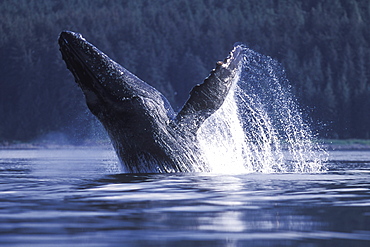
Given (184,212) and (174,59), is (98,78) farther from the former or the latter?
(174,59)

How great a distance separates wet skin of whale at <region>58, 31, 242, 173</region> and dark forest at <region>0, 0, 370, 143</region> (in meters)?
66.1

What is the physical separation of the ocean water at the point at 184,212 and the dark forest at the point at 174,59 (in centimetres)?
6822

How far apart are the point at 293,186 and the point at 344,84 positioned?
85.2 metres

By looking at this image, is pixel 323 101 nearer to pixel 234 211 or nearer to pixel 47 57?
pixel 47 57

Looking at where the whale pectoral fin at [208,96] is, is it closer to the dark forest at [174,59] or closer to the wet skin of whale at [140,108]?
the wet skin of whale at [140,108]

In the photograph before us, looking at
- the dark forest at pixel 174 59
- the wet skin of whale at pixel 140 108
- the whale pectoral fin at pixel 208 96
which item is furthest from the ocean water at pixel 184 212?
the dark forest at pixel 174 59

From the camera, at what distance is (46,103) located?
9600 centimetres

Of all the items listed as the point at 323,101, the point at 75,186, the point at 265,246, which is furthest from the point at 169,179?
the point at 323,101

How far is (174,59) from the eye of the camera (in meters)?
108

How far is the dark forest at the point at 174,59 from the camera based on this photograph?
88.6 m

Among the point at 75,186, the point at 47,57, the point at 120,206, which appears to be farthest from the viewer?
the point at 47,57

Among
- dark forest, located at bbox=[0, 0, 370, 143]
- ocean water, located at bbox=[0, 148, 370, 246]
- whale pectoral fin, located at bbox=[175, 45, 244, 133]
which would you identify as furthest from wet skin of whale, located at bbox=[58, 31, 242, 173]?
dark forest, located at bbox=[0, 0, 370, 143]

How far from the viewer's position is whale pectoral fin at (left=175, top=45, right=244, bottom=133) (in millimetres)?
12211

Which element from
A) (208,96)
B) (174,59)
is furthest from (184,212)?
(174,59)
